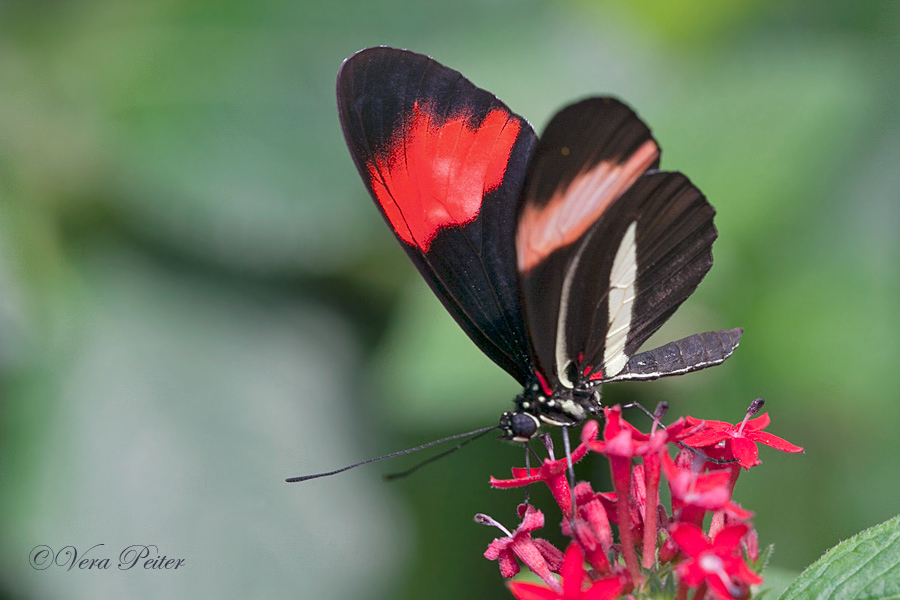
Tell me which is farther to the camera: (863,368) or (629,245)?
(863,368)

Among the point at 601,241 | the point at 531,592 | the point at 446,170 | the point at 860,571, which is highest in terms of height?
the point at 446,170

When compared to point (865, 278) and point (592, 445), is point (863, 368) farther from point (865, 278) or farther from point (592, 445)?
point (592, 445)

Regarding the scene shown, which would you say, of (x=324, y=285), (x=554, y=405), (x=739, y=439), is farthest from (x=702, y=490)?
(x=324, y=285)

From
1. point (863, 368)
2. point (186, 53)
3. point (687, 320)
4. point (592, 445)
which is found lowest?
point (863, 368)

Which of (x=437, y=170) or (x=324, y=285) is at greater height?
(x=437, y=170)

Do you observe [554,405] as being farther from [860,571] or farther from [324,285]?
[324,285]

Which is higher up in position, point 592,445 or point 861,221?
point 592,445

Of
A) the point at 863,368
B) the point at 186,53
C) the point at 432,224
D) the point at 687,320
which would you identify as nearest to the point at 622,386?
the point at 687,320
